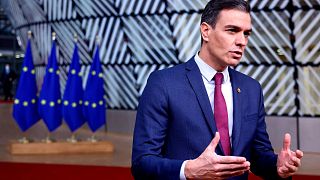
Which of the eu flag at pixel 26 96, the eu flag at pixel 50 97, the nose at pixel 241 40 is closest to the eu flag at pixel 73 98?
the eu flag at pixel 50 97

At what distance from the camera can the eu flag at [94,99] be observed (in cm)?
1130

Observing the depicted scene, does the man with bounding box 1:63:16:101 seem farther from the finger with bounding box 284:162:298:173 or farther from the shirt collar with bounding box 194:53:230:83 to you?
the finger with bounding box 284:162:298:173

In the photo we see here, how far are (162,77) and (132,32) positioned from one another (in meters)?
11.9

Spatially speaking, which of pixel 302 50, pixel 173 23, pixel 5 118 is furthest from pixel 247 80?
pixel 5 118

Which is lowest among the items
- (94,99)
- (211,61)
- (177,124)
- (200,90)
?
(94,99)

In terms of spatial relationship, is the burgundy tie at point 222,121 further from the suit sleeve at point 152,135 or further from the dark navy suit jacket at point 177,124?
the suit sleeve at point 152,135

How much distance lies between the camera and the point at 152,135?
2.02 m

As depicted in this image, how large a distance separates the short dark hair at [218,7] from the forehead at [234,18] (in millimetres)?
16

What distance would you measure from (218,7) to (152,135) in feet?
1.80

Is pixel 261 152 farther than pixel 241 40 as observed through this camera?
Yes

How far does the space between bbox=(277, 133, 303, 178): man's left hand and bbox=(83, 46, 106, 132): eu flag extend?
30.7 feet

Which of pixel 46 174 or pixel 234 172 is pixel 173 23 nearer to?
pixel 46 174

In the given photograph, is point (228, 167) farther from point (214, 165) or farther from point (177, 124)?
point (177, 124)

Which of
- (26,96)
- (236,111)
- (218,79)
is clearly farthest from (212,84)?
(26,96)
